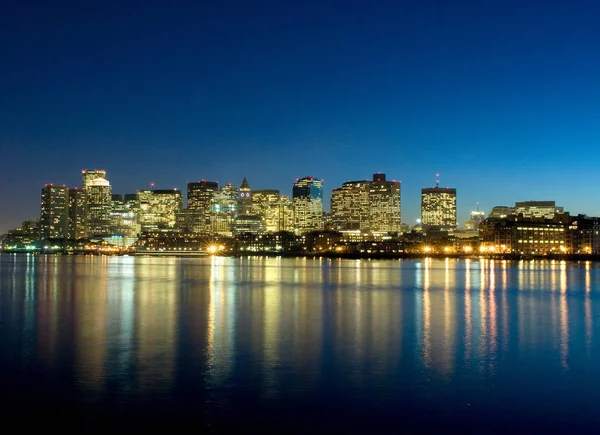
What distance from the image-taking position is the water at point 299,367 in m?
12.4

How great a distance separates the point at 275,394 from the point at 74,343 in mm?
9081

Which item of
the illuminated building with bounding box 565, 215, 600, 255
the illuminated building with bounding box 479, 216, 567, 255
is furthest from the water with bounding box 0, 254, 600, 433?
the illuminated building with bounding box 565, 215, 600, 255

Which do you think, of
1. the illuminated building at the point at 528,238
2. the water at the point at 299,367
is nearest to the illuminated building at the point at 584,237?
the illuminated building at the point at 528,238

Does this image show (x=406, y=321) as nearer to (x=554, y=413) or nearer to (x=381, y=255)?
(x=554, y=413)

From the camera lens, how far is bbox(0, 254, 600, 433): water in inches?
489

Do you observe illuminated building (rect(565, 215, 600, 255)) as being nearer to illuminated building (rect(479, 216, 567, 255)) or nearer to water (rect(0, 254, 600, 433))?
illuminated building (rect(479, 216, 567, 255))

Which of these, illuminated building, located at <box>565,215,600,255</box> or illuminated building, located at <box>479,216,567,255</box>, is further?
illuminated building, located at <box>565,215,600,255</box>

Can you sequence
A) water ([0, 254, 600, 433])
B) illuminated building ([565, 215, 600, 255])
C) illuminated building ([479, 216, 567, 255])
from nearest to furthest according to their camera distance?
1. water ([0, 254, 600, 433])
2. illuminated building ([479, 216, 567, 255])
3. illuminated building ([565, 215, 600, 255])

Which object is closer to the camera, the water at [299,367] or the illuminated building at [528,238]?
the water at [299,367]

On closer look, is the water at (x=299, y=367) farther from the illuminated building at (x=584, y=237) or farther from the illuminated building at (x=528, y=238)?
the illuminated building at (x=584, y=237)

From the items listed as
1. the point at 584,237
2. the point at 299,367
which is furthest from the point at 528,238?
the point at 299,367

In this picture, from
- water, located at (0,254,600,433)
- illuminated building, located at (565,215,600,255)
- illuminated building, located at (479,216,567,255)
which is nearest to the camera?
water, located at (0,254,600,433)

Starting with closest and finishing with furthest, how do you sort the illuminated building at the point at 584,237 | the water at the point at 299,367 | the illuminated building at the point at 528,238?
the water at the point at 299,367, the illuminated building at the point at 528,238, the illuminated building at the point at 584,237

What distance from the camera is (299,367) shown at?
17047mm
